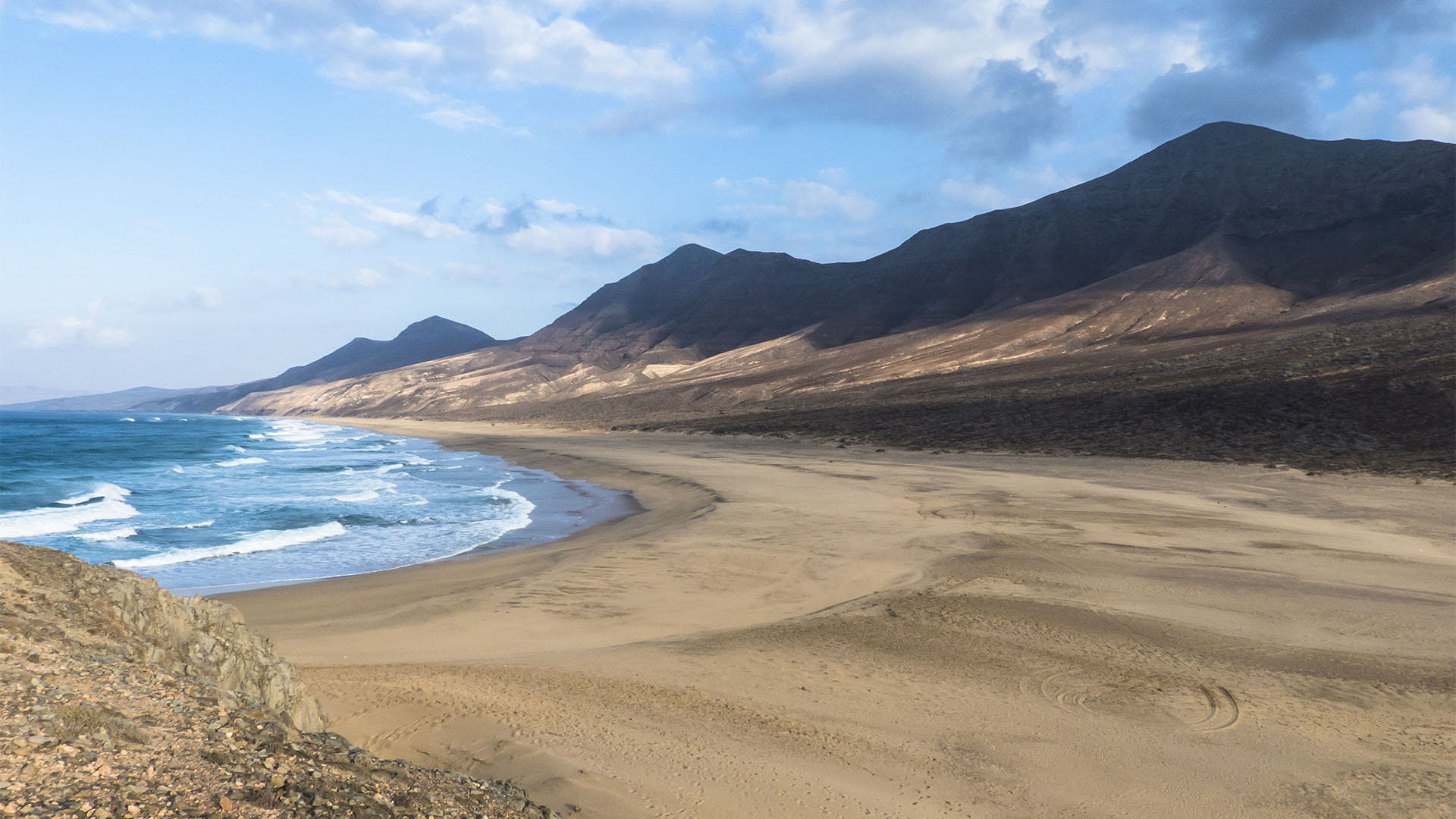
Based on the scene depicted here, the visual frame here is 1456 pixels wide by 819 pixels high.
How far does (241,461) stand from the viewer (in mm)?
45344

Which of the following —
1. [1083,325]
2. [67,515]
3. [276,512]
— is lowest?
[276,512]

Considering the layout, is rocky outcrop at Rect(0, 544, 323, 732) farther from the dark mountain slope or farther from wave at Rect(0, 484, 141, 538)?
the dark mountain slope

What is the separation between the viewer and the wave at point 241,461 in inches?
1689

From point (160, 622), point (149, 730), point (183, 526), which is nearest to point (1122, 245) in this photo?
point (183, 526)

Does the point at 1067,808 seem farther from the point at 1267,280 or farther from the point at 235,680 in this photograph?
the point at 1267,280

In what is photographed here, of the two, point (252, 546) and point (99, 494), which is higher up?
point (99, 494)

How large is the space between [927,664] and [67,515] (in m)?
25.5

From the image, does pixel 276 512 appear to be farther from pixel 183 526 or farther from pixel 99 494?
pixel 99 494

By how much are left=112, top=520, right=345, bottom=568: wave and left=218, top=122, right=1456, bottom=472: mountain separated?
26754mm

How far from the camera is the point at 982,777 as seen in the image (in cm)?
567

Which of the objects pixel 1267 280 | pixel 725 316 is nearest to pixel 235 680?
pixel 1267 280

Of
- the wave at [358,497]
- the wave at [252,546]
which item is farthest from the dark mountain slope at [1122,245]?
the wave at [252,546]

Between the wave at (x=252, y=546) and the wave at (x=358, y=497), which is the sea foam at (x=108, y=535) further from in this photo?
the wave at (x=358, y=497)

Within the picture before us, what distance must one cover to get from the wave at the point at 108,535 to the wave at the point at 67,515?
3.16 feet
